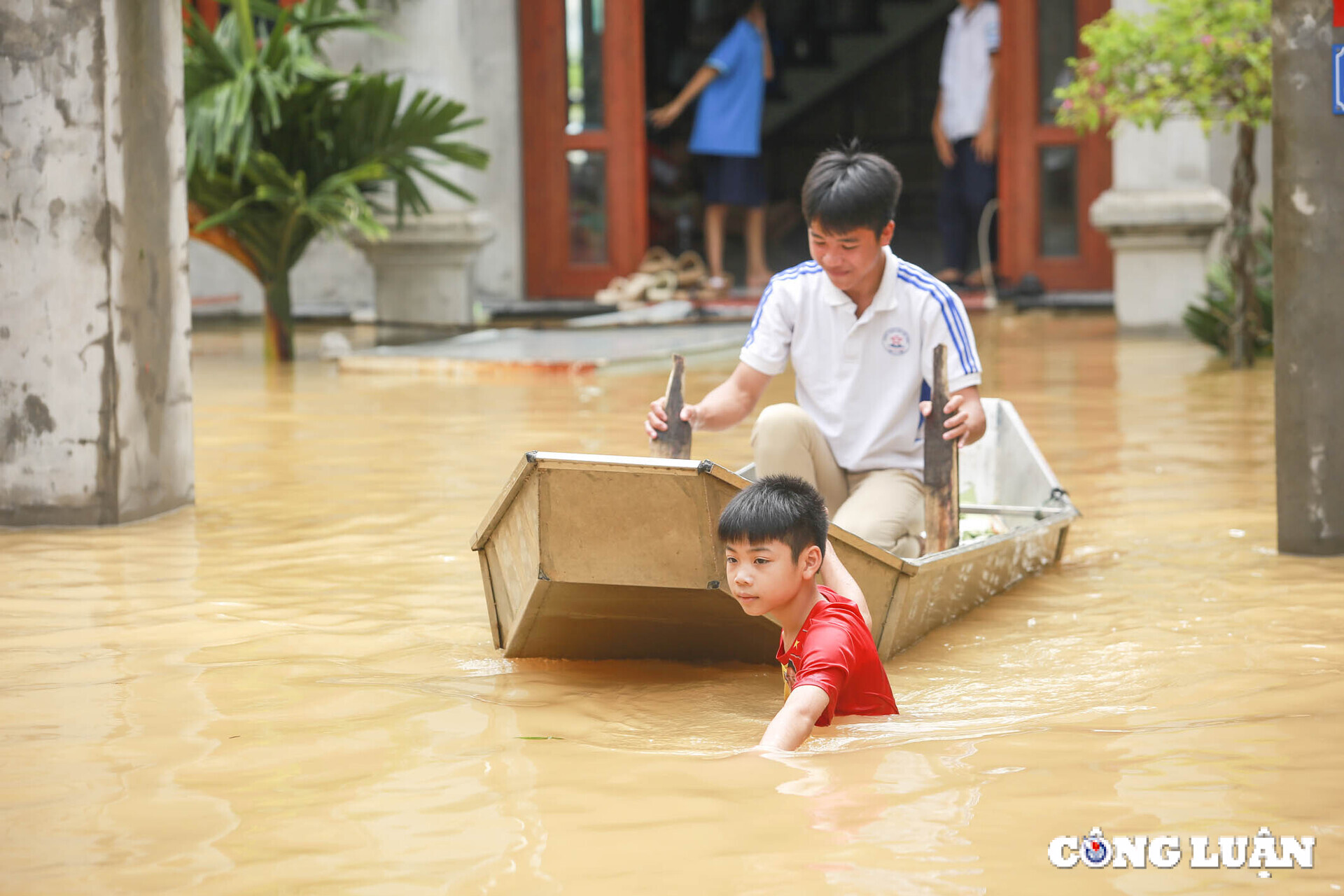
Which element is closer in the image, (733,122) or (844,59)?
(733,122)

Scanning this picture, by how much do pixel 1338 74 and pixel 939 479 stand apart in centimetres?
181

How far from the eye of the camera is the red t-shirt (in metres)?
3.10

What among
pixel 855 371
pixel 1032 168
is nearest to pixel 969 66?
pixel 1032 168

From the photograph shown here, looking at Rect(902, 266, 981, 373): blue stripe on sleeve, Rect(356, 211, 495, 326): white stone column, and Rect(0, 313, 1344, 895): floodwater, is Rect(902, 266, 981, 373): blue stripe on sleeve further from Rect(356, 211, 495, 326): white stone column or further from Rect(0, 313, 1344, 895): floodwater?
Rect(356, 211, 495, 326): white stone column

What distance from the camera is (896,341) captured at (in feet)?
14.0

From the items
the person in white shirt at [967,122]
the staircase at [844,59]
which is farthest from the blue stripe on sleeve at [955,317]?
the staircase at [844,59]

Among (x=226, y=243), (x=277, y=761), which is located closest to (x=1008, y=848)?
(x=277, y=761)

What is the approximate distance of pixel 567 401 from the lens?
8750 millimetres

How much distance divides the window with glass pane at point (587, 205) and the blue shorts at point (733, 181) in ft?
3.19

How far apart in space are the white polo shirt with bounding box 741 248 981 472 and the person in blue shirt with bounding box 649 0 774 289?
9131 millimetres

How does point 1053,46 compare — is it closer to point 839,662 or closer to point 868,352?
point 868,352

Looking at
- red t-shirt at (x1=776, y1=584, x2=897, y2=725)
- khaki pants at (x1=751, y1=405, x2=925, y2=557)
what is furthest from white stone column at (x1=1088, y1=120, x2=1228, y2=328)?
red t-shirt at (x1=776, y1=584, x2=897, y2=725)

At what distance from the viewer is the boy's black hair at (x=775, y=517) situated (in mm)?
3127

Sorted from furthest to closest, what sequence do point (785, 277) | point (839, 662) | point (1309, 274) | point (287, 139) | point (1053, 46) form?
point (1053, 46)
point (287, 139)
point (1309, 274)
point (785, 277)
point (839, 662)
